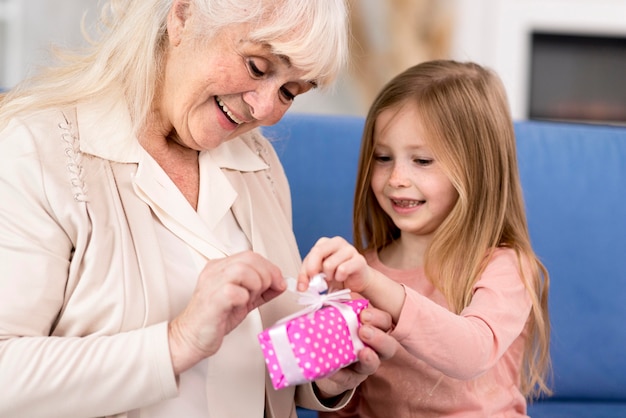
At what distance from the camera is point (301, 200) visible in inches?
75.8

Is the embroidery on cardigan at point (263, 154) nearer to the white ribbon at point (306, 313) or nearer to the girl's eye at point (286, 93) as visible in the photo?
the girl's eye at point (286, 93)

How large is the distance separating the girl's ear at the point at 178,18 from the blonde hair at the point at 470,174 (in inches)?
18.1

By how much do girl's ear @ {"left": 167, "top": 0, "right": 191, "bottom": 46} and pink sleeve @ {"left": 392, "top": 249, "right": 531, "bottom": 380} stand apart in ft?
1.72

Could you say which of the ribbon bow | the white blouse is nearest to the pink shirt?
the ribbon bow

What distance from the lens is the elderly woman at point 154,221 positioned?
3.47 ft

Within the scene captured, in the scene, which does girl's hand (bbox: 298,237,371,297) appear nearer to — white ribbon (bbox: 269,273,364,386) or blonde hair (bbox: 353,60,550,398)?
white ribbon (bbox: 269,273,364,386)

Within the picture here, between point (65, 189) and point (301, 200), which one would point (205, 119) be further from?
point (301, 200)

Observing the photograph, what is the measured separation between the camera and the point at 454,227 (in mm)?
1475

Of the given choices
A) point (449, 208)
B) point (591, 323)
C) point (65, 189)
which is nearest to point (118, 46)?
point (65, 189)

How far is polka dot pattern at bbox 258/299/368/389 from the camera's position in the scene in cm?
108

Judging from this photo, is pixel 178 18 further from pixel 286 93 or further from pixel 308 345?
pixel 308 345

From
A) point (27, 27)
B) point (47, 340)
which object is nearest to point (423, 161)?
point (47, 340)

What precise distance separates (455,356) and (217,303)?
1.34 feet

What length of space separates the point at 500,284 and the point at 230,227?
46 centimetres
